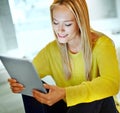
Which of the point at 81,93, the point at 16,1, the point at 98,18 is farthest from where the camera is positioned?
the point at 16,1

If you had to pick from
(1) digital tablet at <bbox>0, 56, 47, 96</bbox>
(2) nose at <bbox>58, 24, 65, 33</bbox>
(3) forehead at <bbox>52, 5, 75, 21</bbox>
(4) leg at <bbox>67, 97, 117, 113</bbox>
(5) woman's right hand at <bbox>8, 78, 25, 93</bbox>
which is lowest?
(4) leg at <bbox>67, 97, 117, 113</bbox>

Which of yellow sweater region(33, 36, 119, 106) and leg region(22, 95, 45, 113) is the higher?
yellow sweater region(33, 36, 119, 106)

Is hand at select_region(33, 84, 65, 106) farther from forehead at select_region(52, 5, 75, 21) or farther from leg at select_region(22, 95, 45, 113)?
forehead at select_region(52, 5, 75, 21)

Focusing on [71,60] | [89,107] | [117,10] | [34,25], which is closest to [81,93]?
[89,107]

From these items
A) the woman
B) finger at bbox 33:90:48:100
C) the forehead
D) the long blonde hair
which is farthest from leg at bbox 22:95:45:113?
the forehead

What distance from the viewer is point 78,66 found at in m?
1.28

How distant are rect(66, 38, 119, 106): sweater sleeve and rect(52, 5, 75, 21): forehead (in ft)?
0.56

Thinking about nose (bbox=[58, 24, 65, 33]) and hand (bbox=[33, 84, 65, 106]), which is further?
nose (bbox=[58, 24, 65, 33])

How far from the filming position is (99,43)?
46.5 inches

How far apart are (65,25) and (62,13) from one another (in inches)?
2.4

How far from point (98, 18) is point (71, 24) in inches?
56.4

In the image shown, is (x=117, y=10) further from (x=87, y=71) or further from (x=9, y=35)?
(x=87, y=71)

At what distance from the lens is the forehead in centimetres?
118

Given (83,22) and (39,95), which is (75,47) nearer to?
(83,22)
